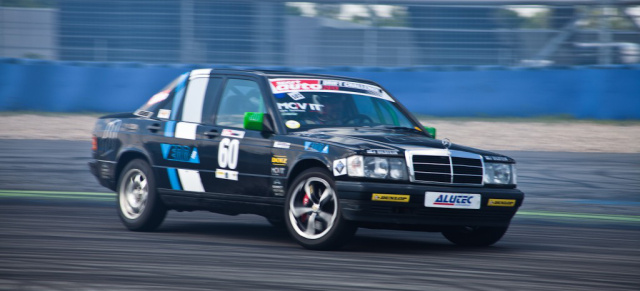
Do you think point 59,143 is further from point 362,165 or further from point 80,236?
point 362,165

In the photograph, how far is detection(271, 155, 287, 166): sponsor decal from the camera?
21.9ft

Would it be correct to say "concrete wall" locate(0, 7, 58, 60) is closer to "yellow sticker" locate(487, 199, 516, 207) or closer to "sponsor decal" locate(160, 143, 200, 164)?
"sponsor decal" locate(160, 143, 200, 164)

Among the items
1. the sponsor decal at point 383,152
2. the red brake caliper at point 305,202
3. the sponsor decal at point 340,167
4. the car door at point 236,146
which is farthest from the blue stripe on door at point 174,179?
the sponsor decal at point 383,152

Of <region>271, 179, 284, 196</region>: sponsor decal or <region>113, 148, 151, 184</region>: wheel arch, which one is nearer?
<region>271, 179, 284, 196</region>: sponsor decal

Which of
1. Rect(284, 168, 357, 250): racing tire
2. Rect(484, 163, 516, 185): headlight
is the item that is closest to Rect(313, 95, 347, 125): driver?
Rect(284, 168, 357, 250): racing tire

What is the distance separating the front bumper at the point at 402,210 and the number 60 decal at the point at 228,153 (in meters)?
1.19

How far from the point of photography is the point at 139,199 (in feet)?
26.0

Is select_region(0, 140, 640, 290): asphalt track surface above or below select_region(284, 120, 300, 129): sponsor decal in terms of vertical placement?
below

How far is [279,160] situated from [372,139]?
0.72m

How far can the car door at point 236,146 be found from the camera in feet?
22.6

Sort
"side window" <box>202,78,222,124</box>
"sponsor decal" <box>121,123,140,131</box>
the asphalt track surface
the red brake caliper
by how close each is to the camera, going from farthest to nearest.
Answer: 1. "sponsor decal" <box>121,123,140,131</box>
2. "side window" <box>202,78,222,124</box>
3. the red brake caliper
4. the asphalt track surface

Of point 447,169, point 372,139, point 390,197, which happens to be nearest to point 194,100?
point 372,139

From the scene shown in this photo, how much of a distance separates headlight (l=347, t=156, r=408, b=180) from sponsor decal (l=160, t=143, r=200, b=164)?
1.73 m

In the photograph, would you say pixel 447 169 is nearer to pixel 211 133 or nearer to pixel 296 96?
pixel 296 96
